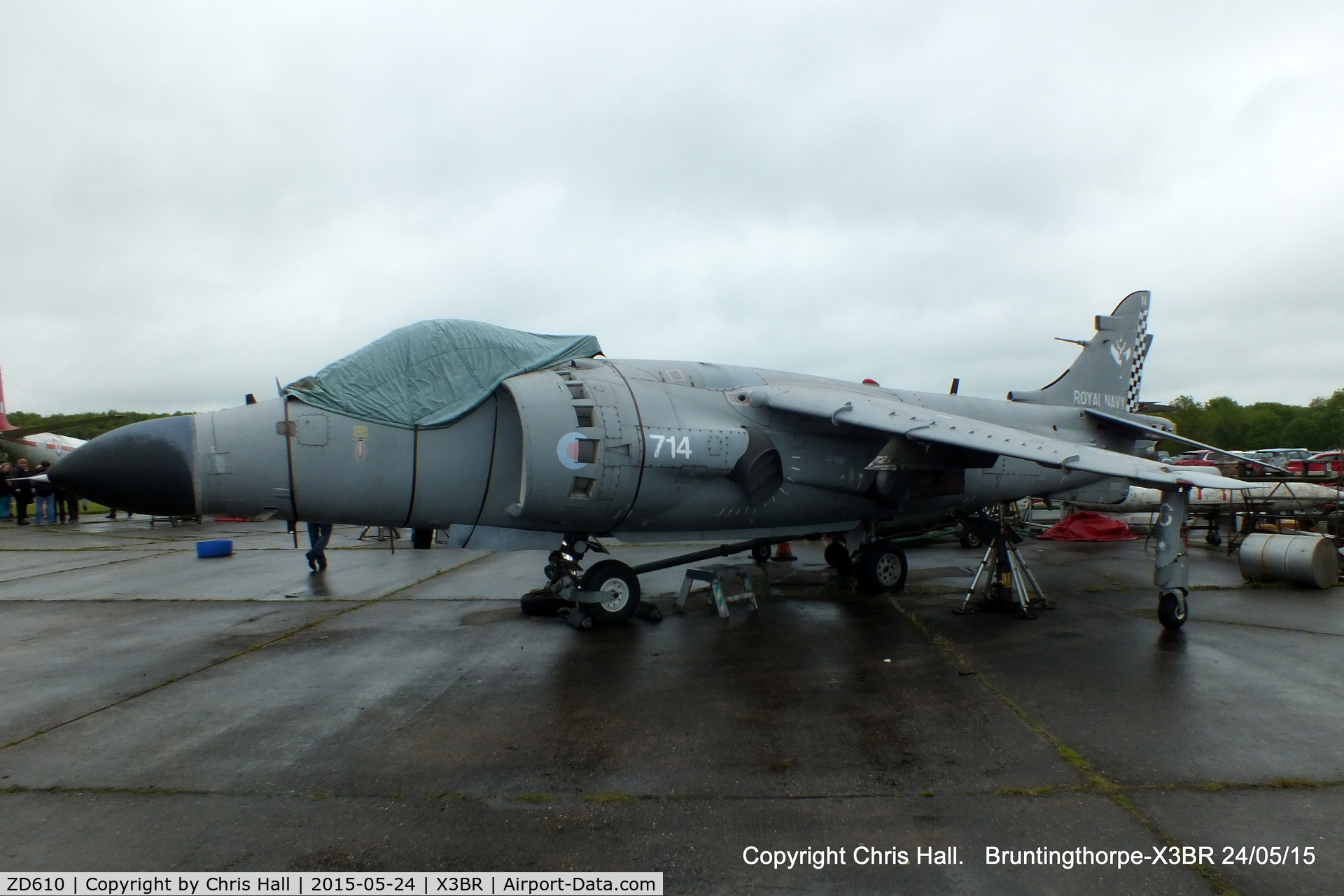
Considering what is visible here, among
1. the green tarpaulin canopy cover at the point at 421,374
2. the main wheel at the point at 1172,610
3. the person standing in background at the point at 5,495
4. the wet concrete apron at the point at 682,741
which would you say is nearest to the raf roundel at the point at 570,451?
the green tarpaulin canopy cover at the point at 421,374

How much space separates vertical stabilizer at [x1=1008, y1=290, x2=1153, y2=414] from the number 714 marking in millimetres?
7457

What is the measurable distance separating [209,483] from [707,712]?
200 inches

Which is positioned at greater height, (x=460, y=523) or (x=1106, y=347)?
(x=1106, y=347)

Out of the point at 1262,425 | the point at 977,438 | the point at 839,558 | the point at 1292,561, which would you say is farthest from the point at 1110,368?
the point at 1262,425

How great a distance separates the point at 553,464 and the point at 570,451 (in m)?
0.22

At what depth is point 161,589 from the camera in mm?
10609

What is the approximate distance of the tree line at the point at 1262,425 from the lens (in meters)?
70.5

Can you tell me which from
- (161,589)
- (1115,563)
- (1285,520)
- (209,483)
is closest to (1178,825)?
(209,483)

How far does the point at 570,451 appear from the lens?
7098mm

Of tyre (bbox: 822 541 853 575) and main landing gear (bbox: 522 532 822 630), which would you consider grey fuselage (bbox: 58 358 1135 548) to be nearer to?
main landing gear (bbox: 522 532 822 630)

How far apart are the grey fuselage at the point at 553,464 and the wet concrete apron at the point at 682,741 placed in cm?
139

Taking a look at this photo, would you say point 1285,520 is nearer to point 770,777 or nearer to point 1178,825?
point 1178,825

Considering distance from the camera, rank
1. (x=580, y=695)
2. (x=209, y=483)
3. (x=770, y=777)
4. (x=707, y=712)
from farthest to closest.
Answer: (x=209, y=483), (x=580, y=695), (x=707, y=712), (x=770, y=777)

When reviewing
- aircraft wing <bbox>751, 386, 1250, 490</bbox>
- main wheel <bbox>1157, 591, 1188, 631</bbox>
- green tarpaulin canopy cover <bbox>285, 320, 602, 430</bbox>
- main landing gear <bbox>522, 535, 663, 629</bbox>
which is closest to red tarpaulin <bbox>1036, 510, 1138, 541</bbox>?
main wheel <bbox>1157, 591, 1188, 631</bbox>
